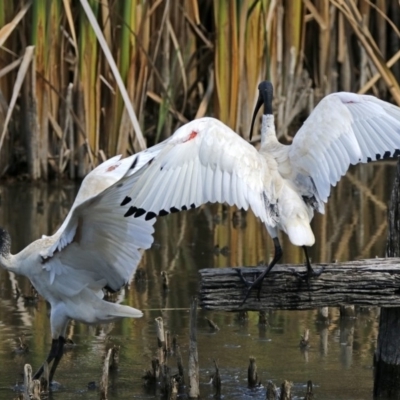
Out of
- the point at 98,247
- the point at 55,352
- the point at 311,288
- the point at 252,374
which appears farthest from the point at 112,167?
the point at 311,288

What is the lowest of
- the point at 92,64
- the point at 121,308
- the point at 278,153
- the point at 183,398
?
the point at 183,398

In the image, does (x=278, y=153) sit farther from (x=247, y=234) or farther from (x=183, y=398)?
(x=247, y=234)

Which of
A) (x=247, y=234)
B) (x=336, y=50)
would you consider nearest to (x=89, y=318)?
(x=247, y=234)

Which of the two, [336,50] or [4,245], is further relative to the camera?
[336,50]

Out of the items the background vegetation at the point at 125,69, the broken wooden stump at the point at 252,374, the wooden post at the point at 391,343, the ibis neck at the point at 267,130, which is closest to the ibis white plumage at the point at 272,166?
the ibis neck at the point at 267,130

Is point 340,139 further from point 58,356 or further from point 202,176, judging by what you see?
point 58,356

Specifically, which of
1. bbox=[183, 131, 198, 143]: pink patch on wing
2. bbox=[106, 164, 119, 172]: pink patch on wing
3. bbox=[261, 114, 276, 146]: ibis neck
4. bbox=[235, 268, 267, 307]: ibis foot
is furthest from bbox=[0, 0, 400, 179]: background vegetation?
bbox=[235, 268, 267, 307]: ibis foot

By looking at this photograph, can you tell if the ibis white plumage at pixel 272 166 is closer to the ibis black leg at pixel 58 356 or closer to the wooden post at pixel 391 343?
the wooden post at pixel 391 343

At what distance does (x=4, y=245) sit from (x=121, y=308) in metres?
0.85

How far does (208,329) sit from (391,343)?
172cm

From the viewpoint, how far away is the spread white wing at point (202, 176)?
5.14 m

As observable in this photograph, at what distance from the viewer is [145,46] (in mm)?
11297

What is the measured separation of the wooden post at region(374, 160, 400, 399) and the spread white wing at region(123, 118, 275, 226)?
30.1 inches

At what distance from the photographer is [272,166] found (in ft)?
17.9
